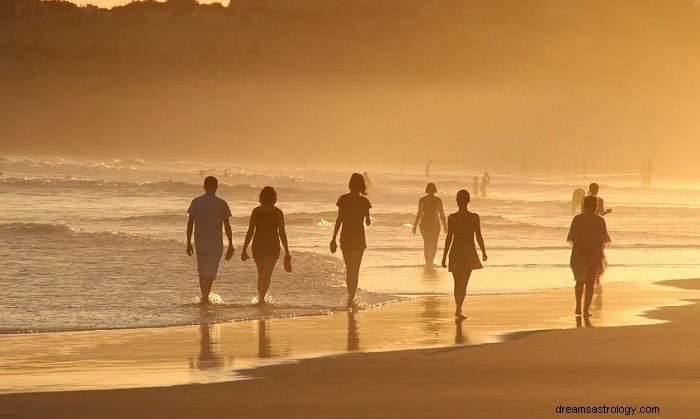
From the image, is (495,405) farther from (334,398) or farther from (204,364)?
(204,364)

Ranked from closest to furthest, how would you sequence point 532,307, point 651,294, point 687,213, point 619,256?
point 532,307, point 651,294, point 619,256, point 687,213

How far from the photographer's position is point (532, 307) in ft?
60.4

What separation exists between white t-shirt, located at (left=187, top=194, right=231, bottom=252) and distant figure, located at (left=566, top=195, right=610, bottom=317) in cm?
430

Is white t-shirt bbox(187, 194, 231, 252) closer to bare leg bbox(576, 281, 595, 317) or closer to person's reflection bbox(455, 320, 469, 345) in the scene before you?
person's reflection bbox(455, 320, 469, 345)

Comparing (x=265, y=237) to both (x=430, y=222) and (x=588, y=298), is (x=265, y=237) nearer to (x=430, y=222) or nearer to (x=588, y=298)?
(x=588, y=298)

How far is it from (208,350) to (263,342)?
33.4 inches

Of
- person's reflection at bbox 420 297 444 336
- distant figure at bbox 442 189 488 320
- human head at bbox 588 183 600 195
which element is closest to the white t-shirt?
person's reflection at bbox 420 297 444 336

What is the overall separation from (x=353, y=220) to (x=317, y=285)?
3123mm

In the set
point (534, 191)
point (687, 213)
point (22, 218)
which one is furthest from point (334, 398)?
point (534, 191)

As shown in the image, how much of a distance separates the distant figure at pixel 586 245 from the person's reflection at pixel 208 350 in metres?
4.31

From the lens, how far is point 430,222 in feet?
85.3

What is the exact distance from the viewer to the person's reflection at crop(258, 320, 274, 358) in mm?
13852

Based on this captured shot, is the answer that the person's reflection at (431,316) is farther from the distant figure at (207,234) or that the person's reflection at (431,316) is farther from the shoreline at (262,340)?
the distant figure at (207,234)

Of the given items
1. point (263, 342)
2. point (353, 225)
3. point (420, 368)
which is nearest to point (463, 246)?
point (353, 225)
